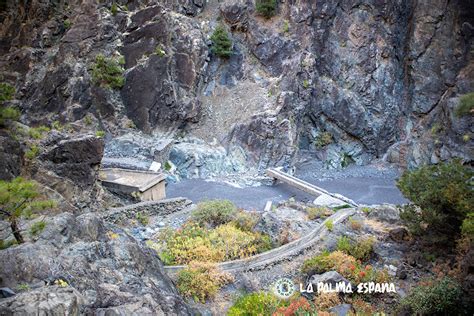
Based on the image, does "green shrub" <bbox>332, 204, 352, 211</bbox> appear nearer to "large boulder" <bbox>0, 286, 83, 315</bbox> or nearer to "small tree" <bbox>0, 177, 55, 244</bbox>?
"small tree" <bbox>0, 177, 55, 244</bbox>

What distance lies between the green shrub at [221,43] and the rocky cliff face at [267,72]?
72 centimetres

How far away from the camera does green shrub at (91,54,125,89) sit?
26.4m

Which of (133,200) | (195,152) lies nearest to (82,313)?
(133,200)

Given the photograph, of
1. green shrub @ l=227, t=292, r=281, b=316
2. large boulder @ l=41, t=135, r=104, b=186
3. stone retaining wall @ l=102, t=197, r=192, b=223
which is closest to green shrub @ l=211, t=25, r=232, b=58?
stone retaining wall @ l=102, t=197, r=192, b=223

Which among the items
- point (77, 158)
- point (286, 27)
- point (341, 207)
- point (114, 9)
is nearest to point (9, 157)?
point (77, 158)

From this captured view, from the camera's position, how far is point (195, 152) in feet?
82.9

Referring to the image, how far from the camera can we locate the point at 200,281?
1067 cm

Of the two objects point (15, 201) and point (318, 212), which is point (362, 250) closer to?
point (318, 212)

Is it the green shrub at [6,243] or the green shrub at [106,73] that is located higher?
the green shrub at [106,73]

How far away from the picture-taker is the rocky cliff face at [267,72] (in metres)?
26.5

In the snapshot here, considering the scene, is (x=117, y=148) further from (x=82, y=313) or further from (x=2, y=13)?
(x=82, y=313)

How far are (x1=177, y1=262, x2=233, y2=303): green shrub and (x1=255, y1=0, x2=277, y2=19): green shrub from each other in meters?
23.6

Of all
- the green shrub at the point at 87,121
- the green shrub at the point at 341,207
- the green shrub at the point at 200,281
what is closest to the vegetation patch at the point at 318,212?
the green shrub at the point at 341,207

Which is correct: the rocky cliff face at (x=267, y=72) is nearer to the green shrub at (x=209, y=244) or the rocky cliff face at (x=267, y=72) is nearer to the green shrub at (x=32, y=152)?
the green shrub at (x=32, y=152)
